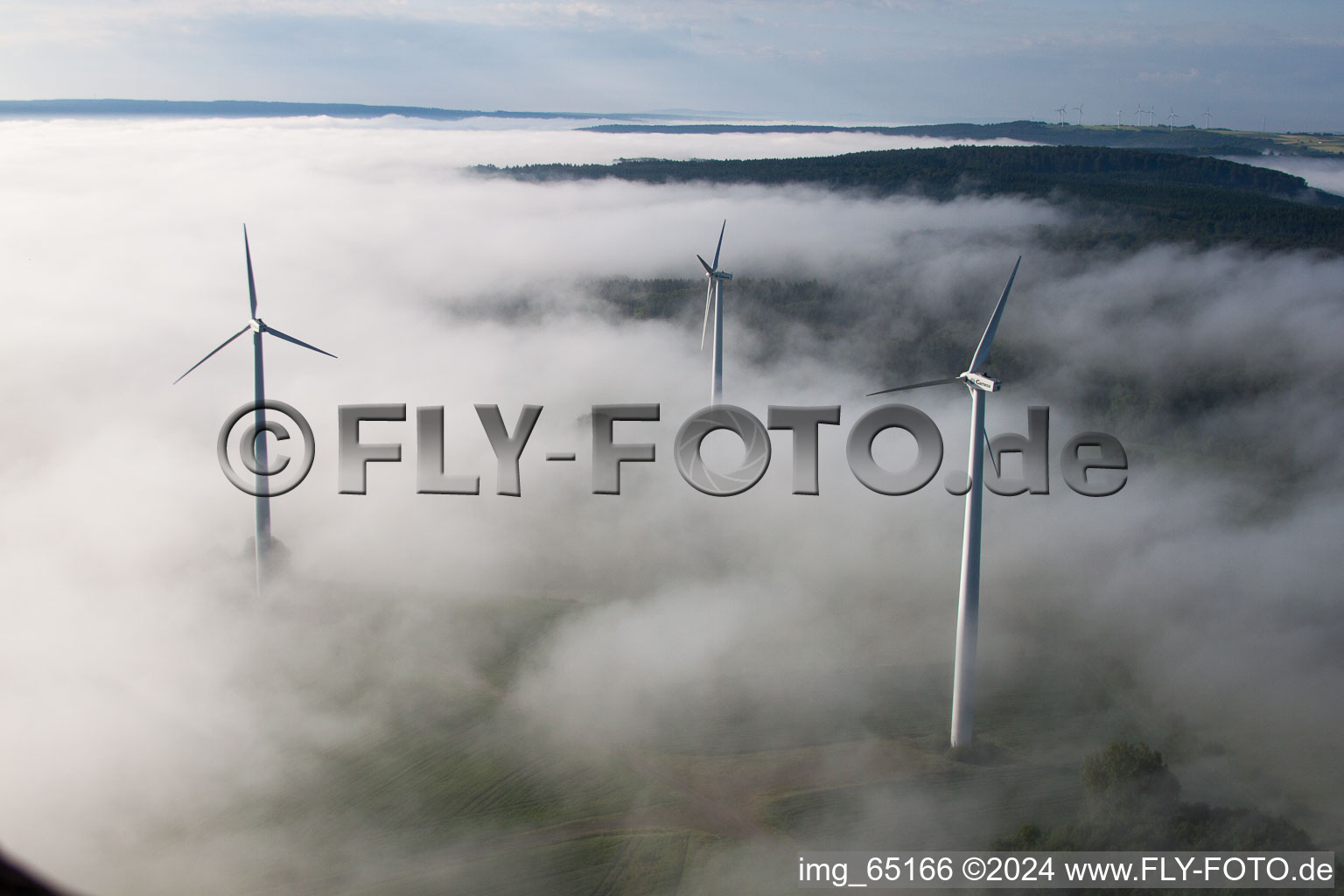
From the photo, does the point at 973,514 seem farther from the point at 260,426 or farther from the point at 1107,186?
the point at 1107,186

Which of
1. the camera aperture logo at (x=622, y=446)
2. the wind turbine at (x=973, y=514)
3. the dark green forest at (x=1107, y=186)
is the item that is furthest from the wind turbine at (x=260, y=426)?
the dark green forest at (x=1107, y=186)

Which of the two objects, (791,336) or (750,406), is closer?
(750,406)

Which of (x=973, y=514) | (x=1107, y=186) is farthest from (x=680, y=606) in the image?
(x=1107, y=186)

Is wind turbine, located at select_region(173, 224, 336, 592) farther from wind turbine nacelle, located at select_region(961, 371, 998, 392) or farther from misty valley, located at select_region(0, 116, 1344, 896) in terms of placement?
wind turbine nacelle, located at select_region(961, 371, 998, 392)

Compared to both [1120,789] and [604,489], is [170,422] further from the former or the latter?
[1120,789]

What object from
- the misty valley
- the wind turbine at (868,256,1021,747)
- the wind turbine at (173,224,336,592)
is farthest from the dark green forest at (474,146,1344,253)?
the wind turbine at (173,224,336,592)

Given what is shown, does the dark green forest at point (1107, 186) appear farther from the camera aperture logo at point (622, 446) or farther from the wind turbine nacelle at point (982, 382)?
the wind turbine nacelle at point (982, 382)

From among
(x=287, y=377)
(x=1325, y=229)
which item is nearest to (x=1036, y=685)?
(x=287, y=377)
